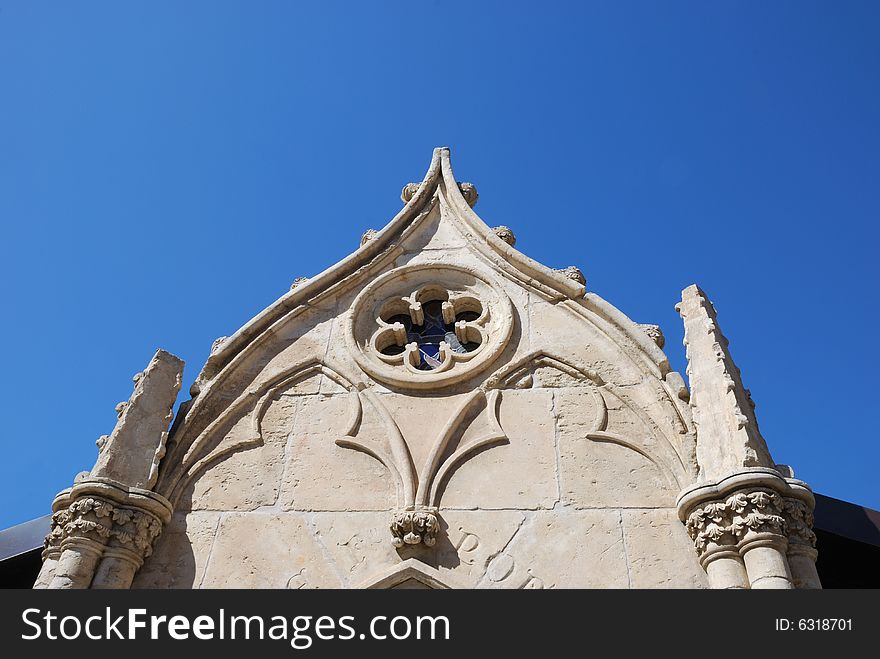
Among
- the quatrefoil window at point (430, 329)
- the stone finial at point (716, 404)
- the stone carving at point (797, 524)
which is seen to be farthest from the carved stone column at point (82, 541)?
the stone carving at point (797, 524)

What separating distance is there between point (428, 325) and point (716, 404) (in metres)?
3.17

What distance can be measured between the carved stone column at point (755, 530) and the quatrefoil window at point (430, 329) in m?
2.75

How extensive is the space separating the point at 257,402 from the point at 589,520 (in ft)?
10.3

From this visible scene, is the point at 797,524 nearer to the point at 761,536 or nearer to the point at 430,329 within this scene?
the point at 761,536

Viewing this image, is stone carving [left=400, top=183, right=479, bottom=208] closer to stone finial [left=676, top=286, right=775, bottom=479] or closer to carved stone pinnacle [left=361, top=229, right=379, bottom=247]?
carved stone pinnacle [left=361, top=229, right=379, bottom=247]

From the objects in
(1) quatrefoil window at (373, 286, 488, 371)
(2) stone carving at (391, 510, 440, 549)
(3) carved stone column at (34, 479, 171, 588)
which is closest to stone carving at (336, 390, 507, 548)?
(2) stone carving at (391, 510, 440, 549)

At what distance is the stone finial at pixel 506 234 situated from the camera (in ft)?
28.8

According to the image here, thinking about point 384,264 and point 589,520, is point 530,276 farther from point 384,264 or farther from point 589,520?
point 589,520

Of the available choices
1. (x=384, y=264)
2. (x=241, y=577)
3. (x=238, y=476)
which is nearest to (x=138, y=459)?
(x=238, y=476)

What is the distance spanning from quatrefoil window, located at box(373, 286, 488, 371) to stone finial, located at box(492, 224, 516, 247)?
2.65ft

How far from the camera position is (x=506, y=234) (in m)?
8.81

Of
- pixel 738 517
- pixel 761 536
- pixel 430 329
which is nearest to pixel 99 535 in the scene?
pixel 430 329

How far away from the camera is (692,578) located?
5.82 meters
